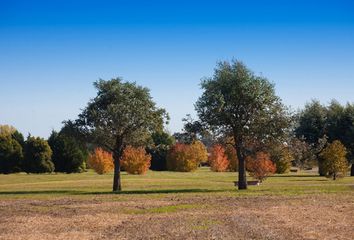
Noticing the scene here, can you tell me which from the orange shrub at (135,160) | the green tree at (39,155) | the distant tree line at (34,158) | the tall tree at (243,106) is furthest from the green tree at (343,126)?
the green tree at (39,155)

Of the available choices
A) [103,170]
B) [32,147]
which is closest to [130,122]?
[103,170]

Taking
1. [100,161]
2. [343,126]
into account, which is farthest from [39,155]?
[343,126]

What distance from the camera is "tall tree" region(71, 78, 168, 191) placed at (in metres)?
49.2

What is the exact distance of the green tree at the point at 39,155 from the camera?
99.8 metres

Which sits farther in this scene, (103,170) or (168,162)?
(168,162)

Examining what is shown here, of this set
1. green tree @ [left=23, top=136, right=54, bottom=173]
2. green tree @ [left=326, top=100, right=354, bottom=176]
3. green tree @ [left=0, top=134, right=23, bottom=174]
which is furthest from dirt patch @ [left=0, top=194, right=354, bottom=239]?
green tree @ [left=0, top=134, right=23, bottom=174]

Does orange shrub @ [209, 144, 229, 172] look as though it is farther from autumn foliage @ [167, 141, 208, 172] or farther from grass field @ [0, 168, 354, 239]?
grass field @ [0, 168, 354, 239]

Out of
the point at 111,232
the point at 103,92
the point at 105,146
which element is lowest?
the point at 111,232

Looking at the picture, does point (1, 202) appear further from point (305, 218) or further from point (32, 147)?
point (32, 147)

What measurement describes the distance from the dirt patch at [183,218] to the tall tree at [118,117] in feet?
38.2

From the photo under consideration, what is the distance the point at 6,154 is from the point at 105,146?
59.3 meters

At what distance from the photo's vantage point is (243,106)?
1950 inches

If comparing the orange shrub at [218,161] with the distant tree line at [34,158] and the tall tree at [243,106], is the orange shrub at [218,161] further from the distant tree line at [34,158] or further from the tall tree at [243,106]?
the tall tree at [243,106]

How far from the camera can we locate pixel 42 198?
4109 cm
